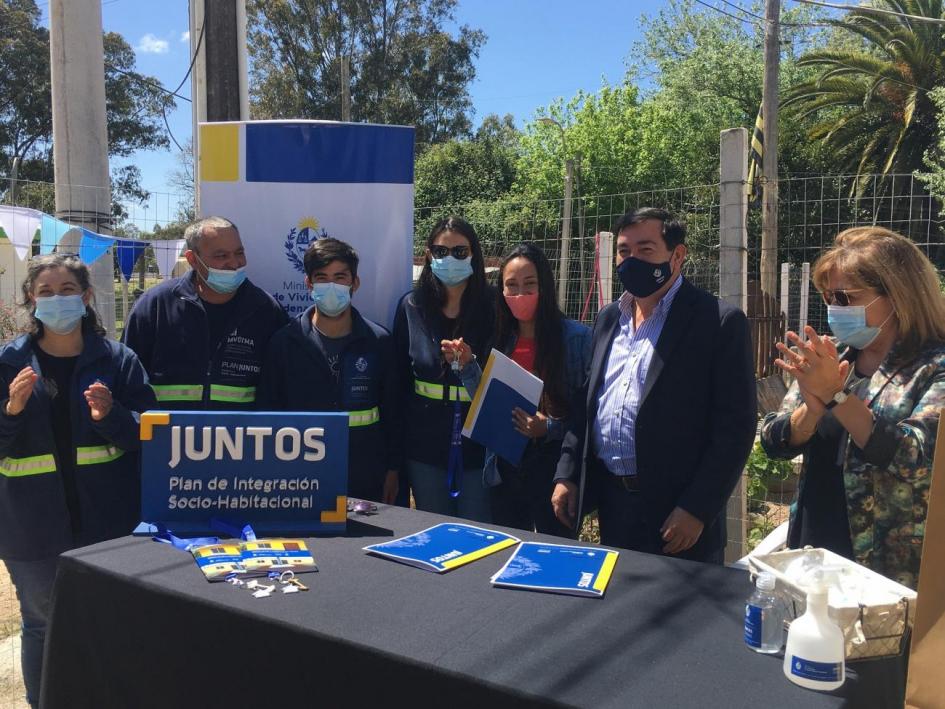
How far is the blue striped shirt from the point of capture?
2742 millimetres

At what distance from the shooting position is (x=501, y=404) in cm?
311

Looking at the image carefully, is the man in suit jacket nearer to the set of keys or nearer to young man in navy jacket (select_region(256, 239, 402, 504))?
young man in navy jacket (select_region(256, 239, 402, 504))

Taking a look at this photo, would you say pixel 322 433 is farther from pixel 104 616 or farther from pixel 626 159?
pixel 626 159

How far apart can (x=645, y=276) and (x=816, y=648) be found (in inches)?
62.4

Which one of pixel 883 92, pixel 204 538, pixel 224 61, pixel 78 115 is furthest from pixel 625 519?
pixel 883 92

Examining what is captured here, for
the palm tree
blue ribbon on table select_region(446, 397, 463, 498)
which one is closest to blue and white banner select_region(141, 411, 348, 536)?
blue ribbon on table select_region(446, 397, 463, 498)

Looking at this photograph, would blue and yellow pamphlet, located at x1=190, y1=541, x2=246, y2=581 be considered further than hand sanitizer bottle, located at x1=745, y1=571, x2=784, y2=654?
Yes

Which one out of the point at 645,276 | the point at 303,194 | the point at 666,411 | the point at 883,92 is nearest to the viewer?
the point at 666,411

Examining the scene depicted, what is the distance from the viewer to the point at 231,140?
400cm

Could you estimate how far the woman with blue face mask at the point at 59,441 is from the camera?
286 centimetres

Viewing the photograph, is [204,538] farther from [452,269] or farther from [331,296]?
[452,269]

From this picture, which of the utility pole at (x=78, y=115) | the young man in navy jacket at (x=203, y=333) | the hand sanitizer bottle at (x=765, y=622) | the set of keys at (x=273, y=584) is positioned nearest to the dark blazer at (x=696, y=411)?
the hand sanitizer bottle at (x=765, y=622)

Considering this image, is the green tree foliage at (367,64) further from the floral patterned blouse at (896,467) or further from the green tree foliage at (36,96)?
the floral patterned blouse at (896,467)

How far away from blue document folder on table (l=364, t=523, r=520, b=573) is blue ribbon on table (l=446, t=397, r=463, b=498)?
85 cm
